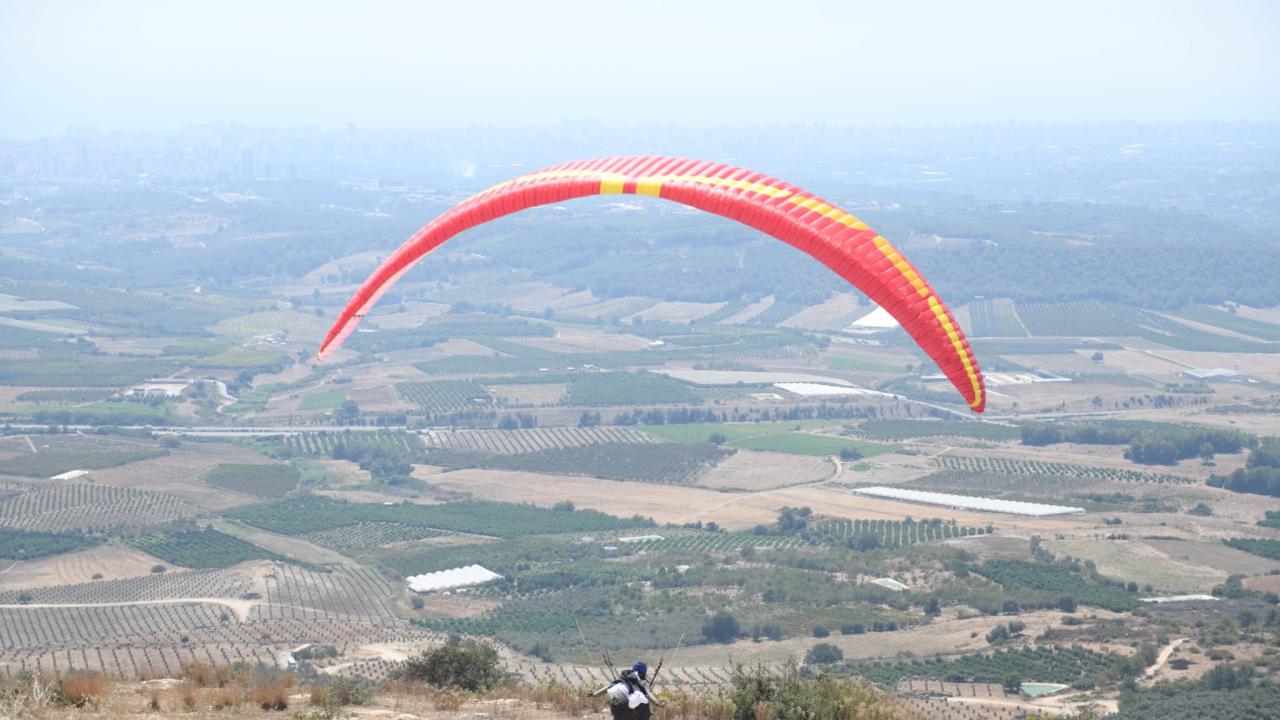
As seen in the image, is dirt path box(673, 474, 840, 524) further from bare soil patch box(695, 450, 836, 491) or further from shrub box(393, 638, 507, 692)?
shrub box(393, 638, 507, 692)

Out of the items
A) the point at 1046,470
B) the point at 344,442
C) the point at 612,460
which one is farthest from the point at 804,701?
the point at 344,442

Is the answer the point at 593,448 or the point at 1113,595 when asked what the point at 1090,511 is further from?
the point at 593,448

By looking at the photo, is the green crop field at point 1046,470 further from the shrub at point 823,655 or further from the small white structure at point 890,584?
the shrub at point 823,655

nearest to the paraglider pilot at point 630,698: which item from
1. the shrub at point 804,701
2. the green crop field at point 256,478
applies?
the shrub at point 804,701

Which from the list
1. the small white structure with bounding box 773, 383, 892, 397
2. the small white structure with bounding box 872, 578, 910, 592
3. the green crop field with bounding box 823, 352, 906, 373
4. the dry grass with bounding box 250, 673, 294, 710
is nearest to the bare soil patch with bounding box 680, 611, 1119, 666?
the small white structure with bounding box 872, 578, 910, 592

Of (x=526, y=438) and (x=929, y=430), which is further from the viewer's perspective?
(x=526, y=438)

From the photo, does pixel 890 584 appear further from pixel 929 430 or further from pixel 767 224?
pixel 929 430

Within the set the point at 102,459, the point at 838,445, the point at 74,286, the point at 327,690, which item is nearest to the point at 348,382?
the point at 102,459
